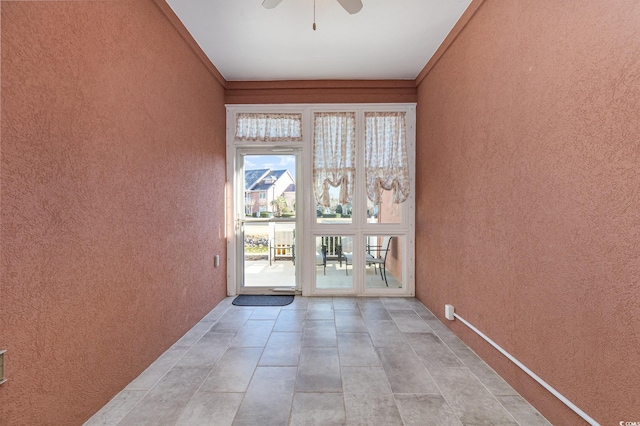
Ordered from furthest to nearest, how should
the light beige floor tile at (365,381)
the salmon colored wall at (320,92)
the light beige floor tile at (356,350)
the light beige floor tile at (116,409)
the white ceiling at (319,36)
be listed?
the salmon colored wall at (320,92) → the white ceiling at (319,36) → the light beige floor tile at (356,350) → the light beige floor tile at (365,381) → the light beige floor tile at (116,409)

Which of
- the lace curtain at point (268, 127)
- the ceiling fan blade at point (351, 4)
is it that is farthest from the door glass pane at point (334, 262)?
the ceiling fan blade at point (351, 4)

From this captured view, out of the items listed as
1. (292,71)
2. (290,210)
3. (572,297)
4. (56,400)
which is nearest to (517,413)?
(572,297)

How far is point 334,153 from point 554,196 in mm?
2577

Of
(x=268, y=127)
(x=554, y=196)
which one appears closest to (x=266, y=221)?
(x=268, y=127)

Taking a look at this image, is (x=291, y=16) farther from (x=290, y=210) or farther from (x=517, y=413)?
(x=517, y=413)

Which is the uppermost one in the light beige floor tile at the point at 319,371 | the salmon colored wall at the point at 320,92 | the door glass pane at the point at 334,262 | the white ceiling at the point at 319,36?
the white ceiling at the point at 319,36

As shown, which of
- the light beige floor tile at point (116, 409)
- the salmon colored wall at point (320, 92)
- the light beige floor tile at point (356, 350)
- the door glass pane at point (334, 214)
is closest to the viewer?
the light beige floor tile at point (116, 409)

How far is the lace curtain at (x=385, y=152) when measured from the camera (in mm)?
3723

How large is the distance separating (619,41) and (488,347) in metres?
1.93

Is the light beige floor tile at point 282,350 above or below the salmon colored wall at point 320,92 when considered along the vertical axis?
below

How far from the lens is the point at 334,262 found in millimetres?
3910

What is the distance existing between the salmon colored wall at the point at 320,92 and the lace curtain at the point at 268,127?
19cm

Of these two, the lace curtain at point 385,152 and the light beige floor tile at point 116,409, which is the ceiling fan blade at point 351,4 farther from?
the light beige floor tile at point 116,409

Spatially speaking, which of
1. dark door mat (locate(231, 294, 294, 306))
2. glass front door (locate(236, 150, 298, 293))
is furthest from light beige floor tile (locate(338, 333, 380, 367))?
glass front door (locate(236, 150, 298, 293))
